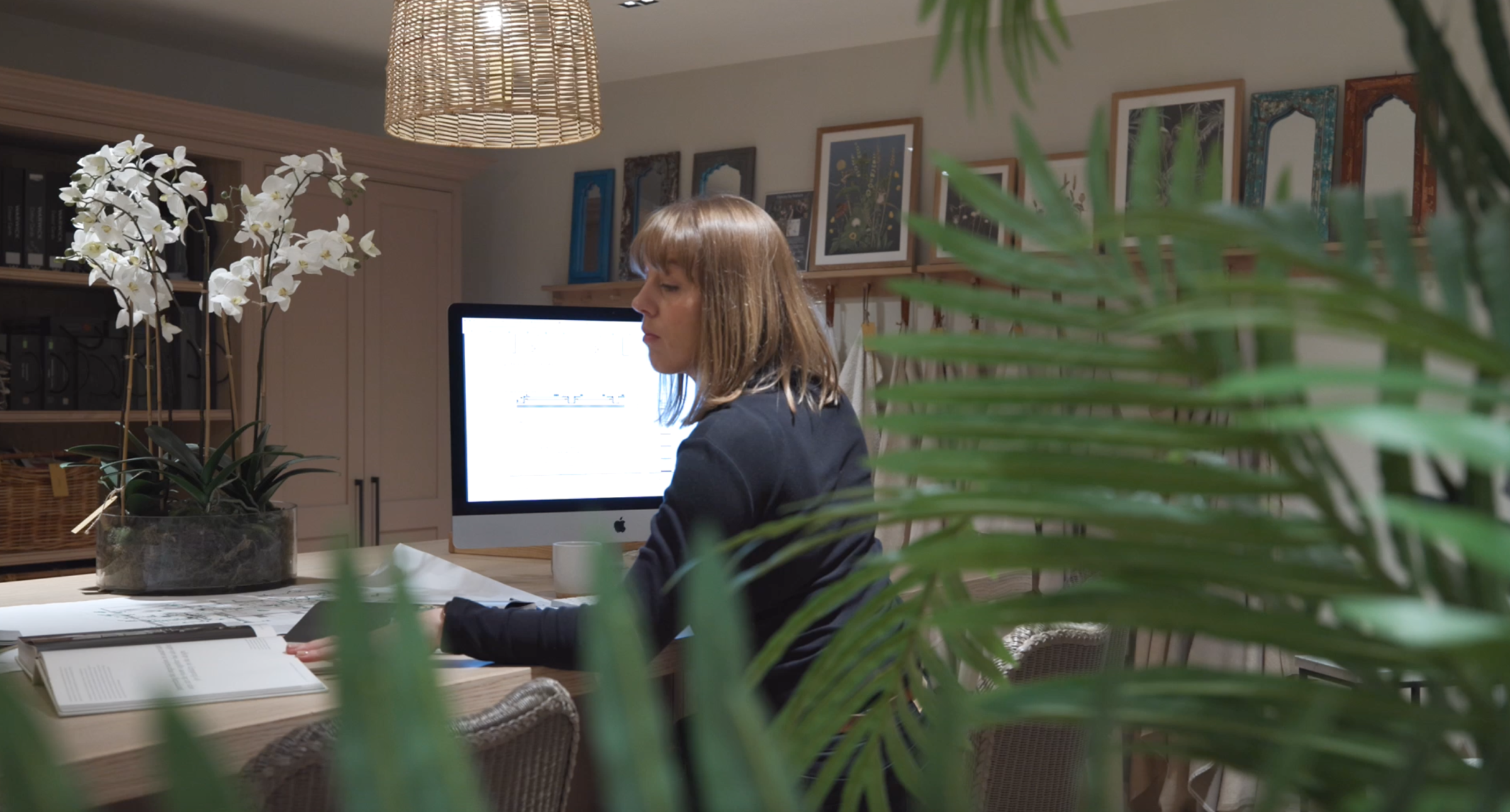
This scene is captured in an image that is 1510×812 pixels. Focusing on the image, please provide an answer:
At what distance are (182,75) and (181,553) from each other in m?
3.61

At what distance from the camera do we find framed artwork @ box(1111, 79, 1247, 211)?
12.5 feet

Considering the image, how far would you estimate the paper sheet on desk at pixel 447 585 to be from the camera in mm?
1758

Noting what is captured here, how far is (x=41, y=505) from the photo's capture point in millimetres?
3857

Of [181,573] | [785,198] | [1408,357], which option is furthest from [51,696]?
[785,198]

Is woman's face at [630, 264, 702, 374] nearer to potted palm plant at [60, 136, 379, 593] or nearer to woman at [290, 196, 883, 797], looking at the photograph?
woman at [290, 196, 883, 797]

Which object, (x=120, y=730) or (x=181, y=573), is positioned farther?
(x=181, y=573)

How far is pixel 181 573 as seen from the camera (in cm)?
181

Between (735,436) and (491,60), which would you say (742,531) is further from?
(491,60)

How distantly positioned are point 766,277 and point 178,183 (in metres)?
0.91

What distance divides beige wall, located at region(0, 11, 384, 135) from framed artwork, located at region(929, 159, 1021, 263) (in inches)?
89.8

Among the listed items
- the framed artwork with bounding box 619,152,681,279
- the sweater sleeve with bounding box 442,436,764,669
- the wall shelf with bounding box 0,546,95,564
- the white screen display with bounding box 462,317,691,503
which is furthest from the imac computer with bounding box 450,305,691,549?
the framed artwork with bounding box 619,152,681,279

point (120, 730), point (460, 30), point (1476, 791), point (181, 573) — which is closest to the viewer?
point (1476, 791)

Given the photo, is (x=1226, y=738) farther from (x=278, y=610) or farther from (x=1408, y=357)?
Answer: (x=278, y=610)

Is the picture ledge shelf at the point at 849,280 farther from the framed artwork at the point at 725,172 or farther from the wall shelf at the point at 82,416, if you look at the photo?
the wall shelf at the point at 82,416
